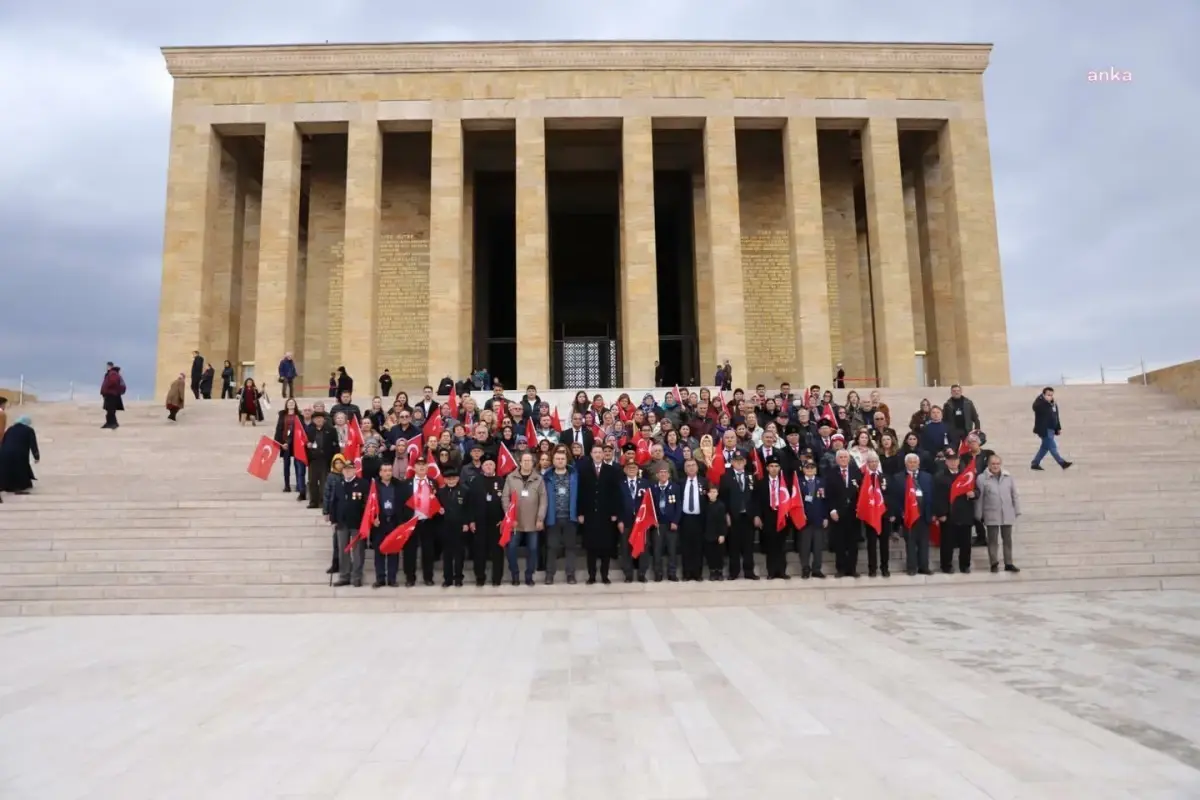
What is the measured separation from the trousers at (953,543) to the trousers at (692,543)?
2.93 m

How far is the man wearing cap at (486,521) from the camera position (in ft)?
28.1

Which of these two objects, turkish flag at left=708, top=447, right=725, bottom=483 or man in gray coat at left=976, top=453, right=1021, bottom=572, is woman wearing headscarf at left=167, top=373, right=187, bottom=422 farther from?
man in gray coat at left=976, top=453, right=1021, bottom=572

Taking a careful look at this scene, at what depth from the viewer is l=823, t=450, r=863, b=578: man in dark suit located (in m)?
8.79

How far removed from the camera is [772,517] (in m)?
8.83

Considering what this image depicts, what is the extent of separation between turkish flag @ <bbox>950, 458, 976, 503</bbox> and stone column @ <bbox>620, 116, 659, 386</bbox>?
44.7 ft

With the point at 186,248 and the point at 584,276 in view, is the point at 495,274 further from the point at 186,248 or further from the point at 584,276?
the point at 186,248

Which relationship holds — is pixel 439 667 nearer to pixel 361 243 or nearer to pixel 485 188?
pixel 361 243

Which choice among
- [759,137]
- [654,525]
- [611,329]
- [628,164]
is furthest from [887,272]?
[654,525]

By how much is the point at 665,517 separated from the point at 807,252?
16.4 m

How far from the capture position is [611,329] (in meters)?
34.1

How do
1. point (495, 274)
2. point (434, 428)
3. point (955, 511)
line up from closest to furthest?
point (955, 511) < point (434, 428) < point (495, 274)

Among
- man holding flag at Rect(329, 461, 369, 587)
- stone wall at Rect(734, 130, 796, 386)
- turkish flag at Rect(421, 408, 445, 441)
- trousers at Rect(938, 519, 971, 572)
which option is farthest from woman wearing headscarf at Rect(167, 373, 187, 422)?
stone wall at Rect(734, 130, 796, 386)

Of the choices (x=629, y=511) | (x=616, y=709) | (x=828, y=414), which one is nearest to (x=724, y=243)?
(x=828, y=414)

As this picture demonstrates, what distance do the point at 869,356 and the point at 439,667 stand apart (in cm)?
2333
